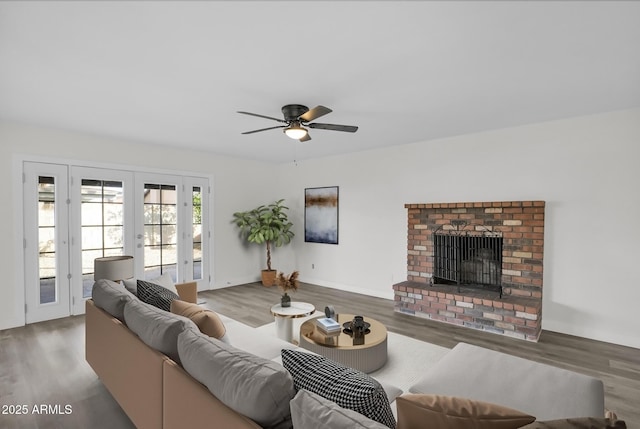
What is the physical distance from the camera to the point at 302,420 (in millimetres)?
1076

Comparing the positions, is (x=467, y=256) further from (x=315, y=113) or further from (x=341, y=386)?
(x=341, y=386)

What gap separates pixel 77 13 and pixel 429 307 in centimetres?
450

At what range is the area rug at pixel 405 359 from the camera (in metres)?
2.84

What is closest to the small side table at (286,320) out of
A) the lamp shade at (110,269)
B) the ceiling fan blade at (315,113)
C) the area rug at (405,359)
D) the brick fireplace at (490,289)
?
the area rug at (405,359)

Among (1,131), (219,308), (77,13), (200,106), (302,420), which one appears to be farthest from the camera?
(219,308)

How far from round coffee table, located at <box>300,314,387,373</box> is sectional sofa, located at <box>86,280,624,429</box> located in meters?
0.37

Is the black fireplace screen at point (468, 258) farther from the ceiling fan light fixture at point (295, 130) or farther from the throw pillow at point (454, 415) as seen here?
the throw pillow at point (454, 415)

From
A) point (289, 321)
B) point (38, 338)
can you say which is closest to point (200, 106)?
point (289, 321)

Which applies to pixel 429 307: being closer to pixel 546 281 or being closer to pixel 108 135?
pixel 546 281

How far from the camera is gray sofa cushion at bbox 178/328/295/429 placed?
1209mm

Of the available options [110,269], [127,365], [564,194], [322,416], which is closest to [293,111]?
[110,269]

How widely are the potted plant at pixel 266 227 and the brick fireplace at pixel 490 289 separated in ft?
8.81

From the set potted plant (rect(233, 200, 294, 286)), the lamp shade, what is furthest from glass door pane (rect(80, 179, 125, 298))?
potted plant (rect(233, 200, 294, 286))

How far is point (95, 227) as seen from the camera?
472 centimetres
